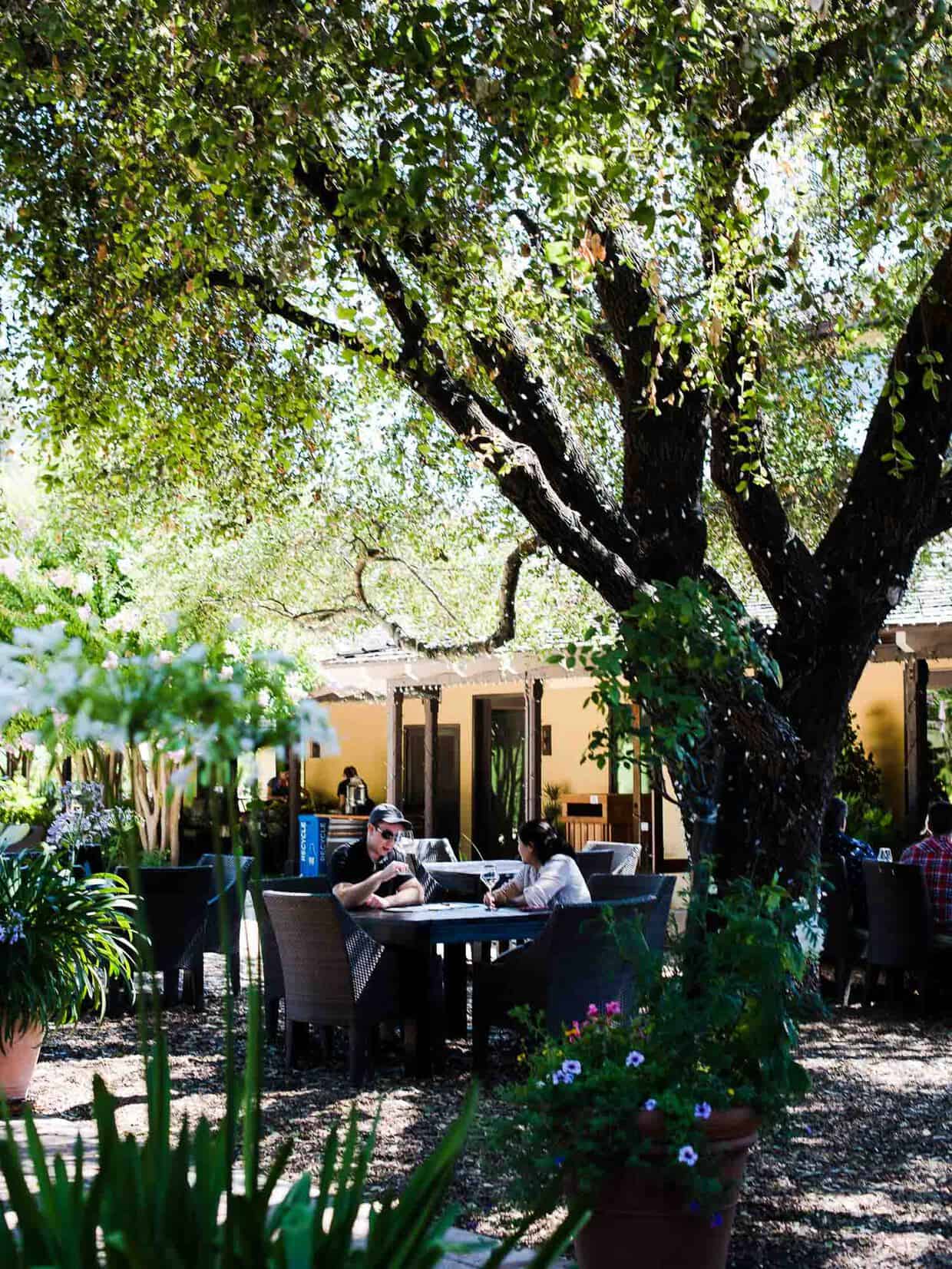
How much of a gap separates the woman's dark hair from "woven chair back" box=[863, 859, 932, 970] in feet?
7.54

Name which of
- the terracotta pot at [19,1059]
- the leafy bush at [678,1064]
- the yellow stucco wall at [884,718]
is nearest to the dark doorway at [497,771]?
the yellow stucco wall at [884,718]

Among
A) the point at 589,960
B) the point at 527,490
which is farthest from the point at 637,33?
the point at 589,960

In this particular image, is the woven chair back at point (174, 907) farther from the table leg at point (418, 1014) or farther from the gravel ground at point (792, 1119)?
the table leg at point (418, 1014)

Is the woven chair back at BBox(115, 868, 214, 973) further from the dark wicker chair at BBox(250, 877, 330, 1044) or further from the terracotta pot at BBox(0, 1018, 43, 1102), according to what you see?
the terracotta pot at BBox(0, 1018, 43, 1102)

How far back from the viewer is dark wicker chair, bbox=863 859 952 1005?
8.79 meters

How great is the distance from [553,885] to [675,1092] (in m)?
3.88

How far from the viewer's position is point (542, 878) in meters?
7.85

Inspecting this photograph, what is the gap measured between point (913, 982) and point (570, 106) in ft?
21.2

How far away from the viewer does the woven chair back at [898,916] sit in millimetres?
8789

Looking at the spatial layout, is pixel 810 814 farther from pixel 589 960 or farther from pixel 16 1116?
pixel 16 1116

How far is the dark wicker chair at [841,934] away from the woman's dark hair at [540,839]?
88.6 inches

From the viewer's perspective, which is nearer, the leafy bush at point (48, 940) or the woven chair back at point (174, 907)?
the leafy bush at point (48, 940)

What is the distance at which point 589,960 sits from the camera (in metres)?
6.80

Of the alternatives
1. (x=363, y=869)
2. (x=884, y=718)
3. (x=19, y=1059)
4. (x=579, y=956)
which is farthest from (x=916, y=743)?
(x=19, y=1059)
